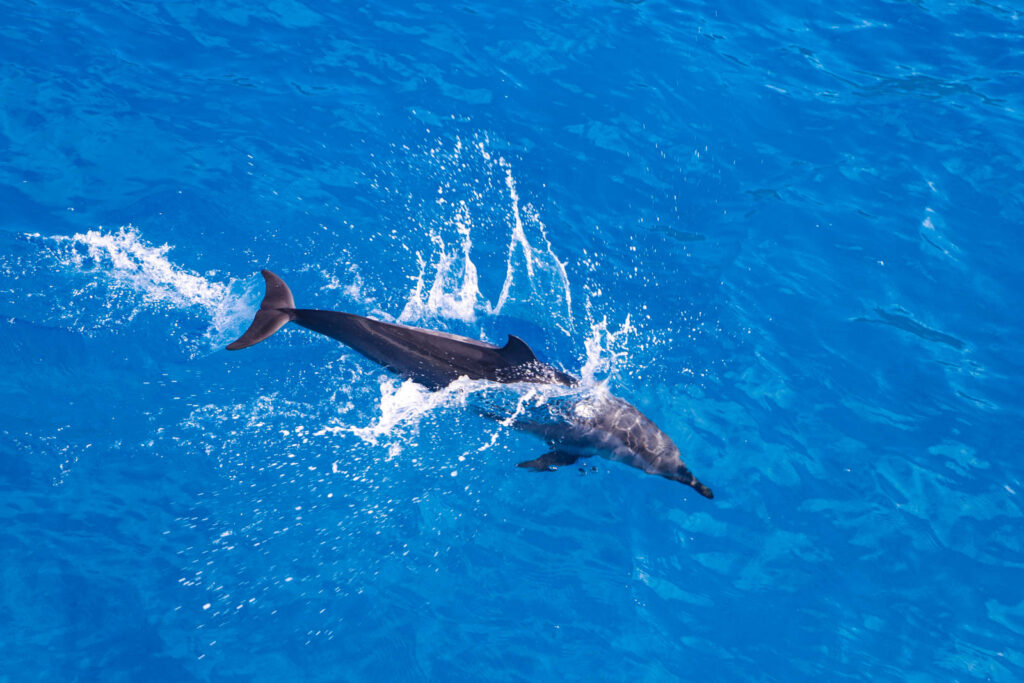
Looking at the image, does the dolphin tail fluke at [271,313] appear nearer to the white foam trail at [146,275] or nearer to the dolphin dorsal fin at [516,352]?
the white foam trail at [146,275]

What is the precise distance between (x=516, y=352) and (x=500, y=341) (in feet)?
5.79

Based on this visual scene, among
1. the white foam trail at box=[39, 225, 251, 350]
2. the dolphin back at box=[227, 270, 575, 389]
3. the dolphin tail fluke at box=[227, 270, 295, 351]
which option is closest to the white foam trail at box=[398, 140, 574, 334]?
the dolphin back at box=[227, 270, 575, 389]

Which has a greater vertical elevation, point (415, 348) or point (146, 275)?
point (415, 348)

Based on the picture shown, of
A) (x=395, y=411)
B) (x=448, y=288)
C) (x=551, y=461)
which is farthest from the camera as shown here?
(x=448, y=288)

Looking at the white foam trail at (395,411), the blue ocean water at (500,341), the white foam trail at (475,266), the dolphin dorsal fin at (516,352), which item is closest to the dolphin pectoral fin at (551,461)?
the blue ocean water at (500,341)

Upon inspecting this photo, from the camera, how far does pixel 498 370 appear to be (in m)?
8.45

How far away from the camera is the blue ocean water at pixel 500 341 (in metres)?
8.46

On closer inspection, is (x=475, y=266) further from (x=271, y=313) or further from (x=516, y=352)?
(x=271, y=313)

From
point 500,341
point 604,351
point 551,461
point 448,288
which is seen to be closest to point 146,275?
point 448,288

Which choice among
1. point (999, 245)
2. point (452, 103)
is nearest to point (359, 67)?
point (452, 103)

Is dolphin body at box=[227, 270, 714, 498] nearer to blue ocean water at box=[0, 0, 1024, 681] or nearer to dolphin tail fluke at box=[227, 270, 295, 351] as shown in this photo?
dolphin tail fluke at box=[227, 270, 295, 351]

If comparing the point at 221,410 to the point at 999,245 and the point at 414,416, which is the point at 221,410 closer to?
the point at 414,416

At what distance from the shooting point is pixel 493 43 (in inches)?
543

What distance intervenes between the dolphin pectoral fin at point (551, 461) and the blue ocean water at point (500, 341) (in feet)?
1.27
